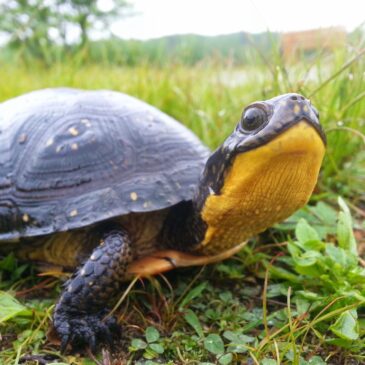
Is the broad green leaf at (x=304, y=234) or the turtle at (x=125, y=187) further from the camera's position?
the broad green leaf at (x=304, y=234)

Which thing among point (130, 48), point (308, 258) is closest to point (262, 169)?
point (308, 258)

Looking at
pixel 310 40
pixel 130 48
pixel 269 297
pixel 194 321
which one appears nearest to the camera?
pixel 194 321

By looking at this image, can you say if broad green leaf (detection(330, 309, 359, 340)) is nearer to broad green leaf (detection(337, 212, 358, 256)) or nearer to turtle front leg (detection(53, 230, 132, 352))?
broad green leaf (detection(337, 212, 358, 256))

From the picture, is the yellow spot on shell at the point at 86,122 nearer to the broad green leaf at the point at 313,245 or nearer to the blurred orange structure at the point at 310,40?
the broad green leaf at the point at 313,245

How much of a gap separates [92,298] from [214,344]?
361 millimetres

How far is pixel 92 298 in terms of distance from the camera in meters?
1.22

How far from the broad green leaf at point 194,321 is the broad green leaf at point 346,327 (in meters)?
0.36

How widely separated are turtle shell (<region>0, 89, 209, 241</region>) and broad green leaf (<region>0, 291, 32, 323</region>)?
0.22m

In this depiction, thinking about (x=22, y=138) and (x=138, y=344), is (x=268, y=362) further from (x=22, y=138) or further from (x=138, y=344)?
(x=22, y=138)

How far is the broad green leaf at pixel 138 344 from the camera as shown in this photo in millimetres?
1140

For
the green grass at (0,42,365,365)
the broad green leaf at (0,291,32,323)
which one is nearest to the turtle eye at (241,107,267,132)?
the green grass at (0,42,365,365)

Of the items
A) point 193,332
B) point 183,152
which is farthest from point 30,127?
point 193,332

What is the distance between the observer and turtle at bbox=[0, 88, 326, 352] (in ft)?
3.57

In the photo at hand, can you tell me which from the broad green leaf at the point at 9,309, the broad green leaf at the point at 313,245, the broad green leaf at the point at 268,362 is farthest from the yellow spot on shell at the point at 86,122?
the broad green leaf at the point at 268,362
